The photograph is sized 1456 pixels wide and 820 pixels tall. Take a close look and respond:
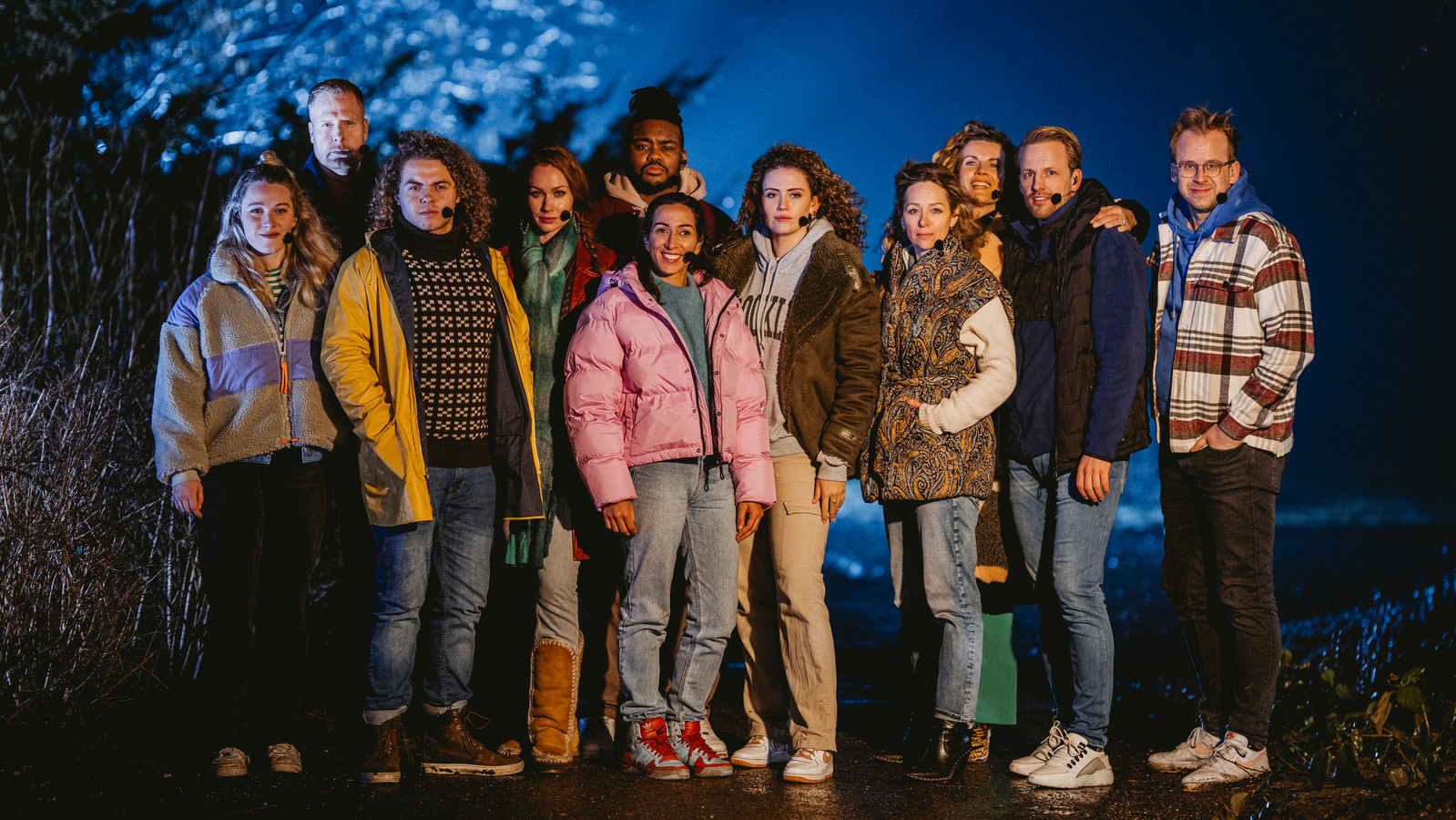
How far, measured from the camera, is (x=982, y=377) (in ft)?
12.9

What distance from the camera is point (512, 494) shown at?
3943 millimetres

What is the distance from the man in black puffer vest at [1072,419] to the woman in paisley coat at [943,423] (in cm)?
13

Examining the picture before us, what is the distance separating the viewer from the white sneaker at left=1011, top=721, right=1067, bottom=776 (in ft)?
12.8

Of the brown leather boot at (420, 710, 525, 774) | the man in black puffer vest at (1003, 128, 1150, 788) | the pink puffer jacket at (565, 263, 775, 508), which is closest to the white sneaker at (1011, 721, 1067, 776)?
the man in black puffer vest at (1003, 128, 1150, 788)

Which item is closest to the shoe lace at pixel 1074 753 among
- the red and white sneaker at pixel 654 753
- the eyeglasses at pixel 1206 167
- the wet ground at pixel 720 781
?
the wet ground at pixel 720 781

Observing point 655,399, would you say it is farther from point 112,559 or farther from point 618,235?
point 112,559

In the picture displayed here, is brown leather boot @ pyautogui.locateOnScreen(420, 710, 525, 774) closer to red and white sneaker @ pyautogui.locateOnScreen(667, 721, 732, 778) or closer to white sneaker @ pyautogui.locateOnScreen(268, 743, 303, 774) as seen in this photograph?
white sneaker @ pyautogui.locateOnScreen(268, 743, 303, 774)

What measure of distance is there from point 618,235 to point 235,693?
7.52 feet

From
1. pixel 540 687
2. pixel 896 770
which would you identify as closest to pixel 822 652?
pixel 896 770

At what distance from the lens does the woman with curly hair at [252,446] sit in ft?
12.5

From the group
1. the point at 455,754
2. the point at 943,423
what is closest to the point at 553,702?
the point at 455,754

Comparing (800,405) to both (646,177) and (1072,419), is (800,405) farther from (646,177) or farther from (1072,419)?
(646,177)

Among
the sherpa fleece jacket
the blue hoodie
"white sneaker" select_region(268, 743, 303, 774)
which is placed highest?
the blue hoodie

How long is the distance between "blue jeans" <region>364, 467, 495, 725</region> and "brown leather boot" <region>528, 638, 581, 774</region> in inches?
10.3
